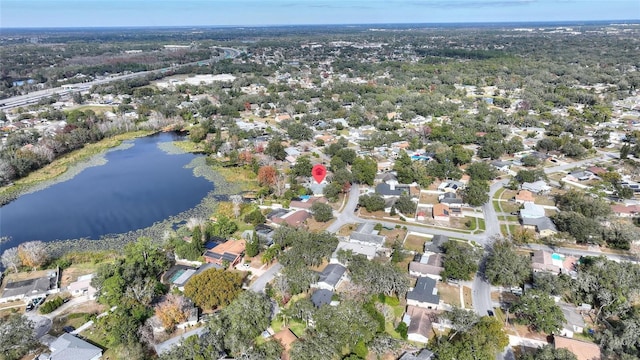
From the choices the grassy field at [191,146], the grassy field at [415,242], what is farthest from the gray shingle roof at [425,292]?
the grassy field at [191,146]

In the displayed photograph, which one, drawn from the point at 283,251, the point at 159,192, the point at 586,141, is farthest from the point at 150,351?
the point at 586,141

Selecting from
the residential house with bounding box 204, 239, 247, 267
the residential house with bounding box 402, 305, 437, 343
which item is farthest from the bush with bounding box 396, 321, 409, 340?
the residential house with bounding box 204, 239, 247, 267

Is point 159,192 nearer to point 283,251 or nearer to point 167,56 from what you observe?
point 283,251

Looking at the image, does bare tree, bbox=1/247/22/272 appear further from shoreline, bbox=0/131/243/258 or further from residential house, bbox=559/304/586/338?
residential house, bbox=559/304/586/338

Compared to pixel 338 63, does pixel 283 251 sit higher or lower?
lower

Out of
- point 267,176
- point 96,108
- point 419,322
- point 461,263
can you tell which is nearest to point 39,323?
point 419,322

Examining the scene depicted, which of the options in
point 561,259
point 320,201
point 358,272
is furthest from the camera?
point 320,201
